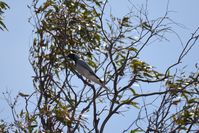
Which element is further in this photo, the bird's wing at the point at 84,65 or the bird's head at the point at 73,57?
the bird's wing at the point at 84,65

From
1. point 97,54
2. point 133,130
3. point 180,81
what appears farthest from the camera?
point 97,54

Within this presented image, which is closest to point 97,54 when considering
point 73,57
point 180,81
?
point 73,57

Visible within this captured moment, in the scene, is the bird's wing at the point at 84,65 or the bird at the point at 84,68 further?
the bird's wing at the point at 84,65

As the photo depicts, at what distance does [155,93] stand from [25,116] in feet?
3.99

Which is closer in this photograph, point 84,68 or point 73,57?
point 73,57

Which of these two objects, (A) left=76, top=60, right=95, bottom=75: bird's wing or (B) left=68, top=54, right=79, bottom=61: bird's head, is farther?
(A) left=76, top=60, right=95, bottom=75: bird's wing

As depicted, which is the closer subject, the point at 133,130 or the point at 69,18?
the point at 133,130

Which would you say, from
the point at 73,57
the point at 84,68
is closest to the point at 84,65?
the point at 84,68

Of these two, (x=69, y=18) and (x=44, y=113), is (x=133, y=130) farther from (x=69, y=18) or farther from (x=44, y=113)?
(x=69, y=18)

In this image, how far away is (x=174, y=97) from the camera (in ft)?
17.8

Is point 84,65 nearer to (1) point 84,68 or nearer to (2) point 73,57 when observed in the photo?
(1) point 84,68

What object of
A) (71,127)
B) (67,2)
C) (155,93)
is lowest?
(71,127)

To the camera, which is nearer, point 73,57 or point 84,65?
point 73,57

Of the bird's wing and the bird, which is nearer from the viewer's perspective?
the bird
